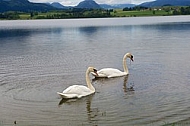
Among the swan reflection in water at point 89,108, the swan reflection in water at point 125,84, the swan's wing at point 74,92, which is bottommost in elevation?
the swan reflection in water at point 125,84

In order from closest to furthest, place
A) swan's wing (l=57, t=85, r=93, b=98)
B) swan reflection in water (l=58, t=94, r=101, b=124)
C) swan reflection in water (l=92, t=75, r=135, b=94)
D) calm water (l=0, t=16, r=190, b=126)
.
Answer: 1. calm water (l=0, t=16, r=190, b=126)
2. swan reflection in water (l=58, t=94, r=101, b=124)
3. swan's wing (l=57, t=85, r=93, b=98)
4. swan reflection in water (l=92, t=75, r=135, b=94)

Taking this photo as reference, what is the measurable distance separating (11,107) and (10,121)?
221 cm

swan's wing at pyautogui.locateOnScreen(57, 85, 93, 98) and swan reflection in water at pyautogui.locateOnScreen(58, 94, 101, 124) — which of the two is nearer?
swan reflection in water at pyautogui.locateOnScreen(58, 94, 101, 124)

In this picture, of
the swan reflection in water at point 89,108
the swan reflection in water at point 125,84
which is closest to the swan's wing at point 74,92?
the swan reflection in water at point 89,108

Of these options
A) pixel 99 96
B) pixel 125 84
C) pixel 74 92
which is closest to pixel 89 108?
pixel 74 92

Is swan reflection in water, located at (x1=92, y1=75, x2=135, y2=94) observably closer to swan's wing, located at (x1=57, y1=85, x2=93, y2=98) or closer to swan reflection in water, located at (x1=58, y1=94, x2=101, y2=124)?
swan reflection in water, located at (x1=58, y1=94, x2=101, y2=124)

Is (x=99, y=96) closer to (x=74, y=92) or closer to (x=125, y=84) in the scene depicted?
(x=74, y=92)

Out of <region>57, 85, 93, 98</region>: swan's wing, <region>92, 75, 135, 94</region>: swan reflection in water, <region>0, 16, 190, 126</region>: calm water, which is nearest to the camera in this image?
<region>0, 16, 190, 126</region>: calm water

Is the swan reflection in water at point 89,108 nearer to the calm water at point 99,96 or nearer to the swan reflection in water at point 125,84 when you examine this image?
the calm water at point 99,96

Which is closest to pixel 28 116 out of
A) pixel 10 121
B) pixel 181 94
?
pixel 10 121

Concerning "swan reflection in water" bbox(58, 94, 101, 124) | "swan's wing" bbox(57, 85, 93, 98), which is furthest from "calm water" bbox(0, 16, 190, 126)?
"swan's wing" bbox(57, 85, 93, 98)

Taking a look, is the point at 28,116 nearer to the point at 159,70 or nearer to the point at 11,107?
the point at 11,107

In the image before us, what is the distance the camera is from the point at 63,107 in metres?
17.9

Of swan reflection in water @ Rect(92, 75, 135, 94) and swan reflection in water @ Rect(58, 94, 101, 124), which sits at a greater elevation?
swan reflection in water @ Rect(58, 94, 101, 124)
